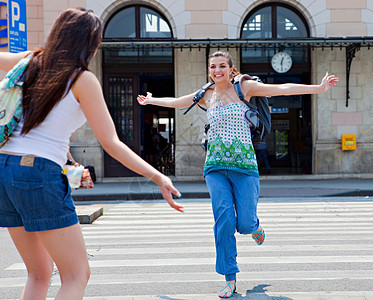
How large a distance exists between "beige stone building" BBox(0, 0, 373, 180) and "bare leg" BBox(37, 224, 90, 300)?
43.8 feet

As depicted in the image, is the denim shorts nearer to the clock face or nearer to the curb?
the curb

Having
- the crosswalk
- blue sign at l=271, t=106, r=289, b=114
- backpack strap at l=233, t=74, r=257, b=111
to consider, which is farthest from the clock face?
backpack strap at l=233, t=74, r=257, b=111

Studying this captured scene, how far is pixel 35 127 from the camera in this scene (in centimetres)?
234

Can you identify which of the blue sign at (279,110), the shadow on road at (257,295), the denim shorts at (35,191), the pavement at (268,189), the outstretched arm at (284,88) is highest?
the blue sign at (279,110)

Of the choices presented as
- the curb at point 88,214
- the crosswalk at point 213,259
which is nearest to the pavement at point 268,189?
the curb at point 88,214

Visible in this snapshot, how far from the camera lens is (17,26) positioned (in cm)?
1016

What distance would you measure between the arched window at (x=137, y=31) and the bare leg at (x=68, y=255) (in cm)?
1424

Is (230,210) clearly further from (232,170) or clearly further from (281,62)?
(281,62)

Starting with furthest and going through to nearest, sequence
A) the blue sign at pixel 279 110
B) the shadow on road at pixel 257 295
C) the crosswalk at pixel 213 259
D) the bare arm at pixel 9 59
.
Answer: the blue sign at pixel 279 110
the crosswalk at pixel 213 259
the shadow on road at pixel 257 295
the bare arm at pixel 9 59

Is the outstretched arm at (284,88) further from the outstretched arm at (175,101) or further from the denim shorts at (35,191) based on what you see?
the denim shorts at (35,191)

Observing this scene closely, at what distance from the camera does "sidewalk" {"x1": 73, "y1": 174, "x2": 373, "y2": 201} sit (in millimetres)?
12523

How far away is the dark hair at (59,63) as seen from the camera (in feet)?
7.61

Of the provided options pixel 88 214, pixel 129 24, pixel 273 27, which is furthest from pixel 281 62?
pixel 88 214

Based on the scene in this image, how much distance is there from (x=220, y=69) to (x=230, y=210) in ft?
4.00
